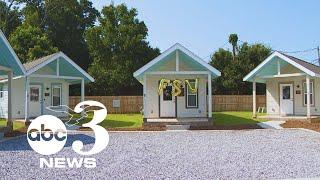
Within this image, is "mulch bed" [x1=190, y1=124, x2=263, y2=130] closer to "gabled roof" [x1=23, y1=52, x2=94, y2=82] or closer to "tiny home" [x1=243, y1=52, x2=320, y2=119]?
"tiny home" [x1=243, y1=52, x2=320, y2=119]

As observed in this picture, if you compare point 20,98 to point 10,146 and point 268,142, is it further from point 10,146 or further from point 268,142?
point 268,142

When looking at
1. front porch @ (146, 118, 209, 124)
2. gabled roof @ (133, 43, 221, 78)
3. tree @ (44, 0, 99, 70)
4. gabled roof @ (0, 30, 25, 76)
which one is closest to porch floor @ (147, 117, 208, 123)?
front porch @ (146, 118, 209, 124)

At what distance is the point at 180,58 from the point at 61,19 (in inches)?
1049

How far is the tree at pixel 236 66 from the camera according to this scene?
4072 cm

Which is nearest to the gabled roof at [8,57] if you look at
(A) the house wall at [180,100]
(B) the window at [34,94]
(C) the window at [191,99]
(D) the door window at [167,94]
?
(B) the window at [34,94]

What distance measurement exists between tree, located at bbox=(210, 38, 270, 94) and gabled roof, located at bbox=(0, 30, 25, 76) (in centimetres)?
2518

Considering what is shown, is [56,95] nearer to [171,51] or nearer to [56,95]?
[56,95]

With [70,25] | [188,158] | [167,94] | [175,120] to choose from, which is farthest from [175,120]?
[70,25]

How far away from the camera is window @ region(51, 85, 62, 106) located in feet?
88.0

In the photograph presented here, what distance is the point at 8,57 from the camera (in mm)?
17562

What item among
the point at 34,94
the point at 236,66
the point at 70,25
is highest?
the point at 70,25

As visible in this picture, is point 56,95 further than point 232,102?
No

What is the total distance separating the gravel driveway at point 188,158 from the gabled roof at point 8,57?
12.1 feet

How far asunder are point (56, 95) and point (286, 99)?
1475 centimetres
